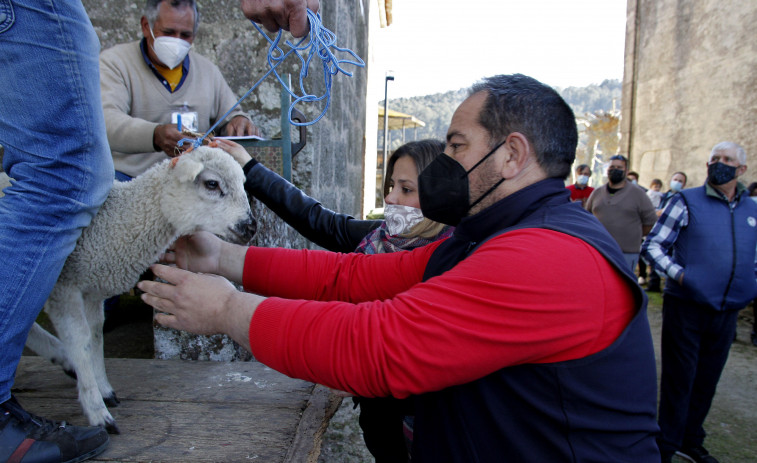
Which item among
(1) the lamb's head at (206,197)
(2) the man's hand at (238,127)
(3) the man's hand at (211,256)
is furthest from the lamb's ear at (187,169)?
(2) the man's hand at (238,127)

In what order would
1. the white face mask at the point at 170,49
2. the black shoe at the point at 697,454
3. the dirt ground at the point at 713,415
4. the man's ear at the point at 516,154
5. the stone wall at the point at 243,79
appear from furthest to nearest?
1. the black shoe at the point at 697,454
2. the dirt ground at the point at 713,415
3. the stone wall at the point at 243,79
4. the white face mask at the point at 170,49
5. the man's ear at the point at 516,154

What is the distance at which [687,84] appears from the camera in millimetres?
10719

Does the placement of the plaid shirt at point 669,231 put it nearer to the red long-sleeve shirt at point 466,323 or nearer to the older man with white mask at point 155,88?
the red long-sleeve shirt at point 466,323

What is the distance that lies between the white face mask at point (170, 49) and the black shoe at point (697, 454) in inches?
168

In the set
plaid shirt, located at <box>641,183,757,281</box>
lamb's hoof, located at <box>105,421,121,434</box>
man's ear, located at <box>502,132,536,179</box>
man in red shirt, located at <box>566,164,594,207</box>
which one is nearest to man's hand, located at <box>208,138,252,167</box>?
lamb's hoof, located at <box>105,421,121,434</box>

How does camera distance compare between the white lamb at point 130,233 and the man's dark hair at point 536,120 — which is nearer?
the man's dark hair at point 536,120

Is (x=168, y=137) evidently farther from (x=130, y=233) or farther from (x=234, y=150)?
(x=130, y=233)

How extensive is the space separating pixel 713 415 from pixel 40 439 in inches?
187

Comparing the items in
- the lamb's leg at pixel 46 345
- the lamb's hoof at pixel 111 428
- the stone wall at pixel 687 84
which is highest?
the stone wall at pixel 687 84

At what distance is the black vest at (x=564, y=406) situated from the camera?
110 centimetres

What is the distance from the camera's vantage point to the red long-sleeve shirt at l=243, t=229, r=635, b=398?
3.43 feet

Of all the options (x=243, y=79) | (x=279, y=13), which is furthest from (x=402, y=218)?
(x=243, y=79)

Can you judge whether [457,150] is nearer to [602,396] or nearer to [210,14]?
[602,396]

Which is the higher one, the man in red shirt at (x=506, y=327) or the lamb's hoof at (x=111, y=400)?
the man in red shirt at (x=506, y=327)
